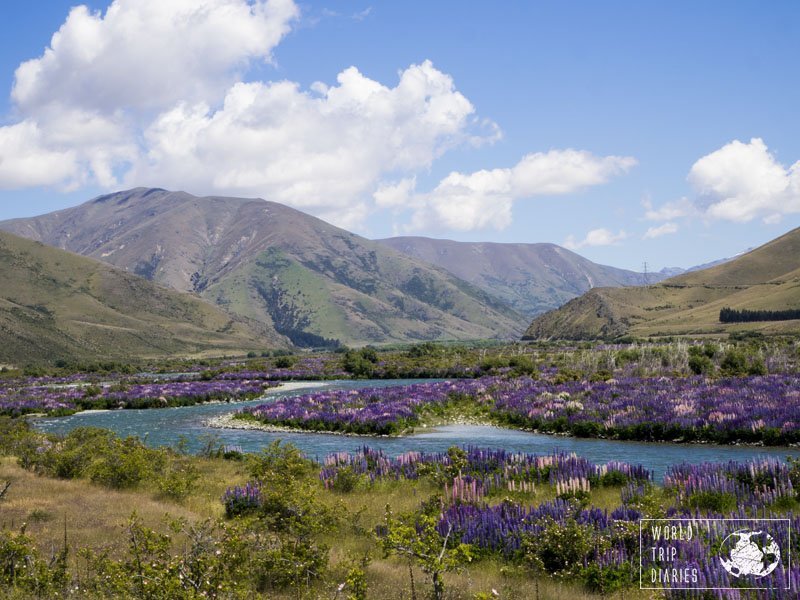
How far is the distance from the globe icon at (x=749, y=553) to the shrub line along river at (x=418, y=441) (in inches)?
360

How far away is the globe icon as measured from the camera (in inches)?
351

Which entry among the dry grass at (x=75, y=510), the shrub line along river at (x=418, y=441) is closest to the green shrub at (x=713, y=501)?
the shrub line along river at (x=418, y=441)

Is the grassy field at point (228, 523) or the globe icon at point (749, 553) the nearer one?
the globe icon at point (749, 553)

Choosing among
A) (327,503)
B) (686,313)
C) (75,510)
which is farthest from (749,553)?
(686,313)

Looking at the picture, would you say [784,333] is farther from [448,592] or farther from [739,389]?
[448,592]

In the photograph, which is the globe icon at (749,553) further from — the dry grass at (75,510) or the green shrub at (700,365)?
the green shrub at (700,365)

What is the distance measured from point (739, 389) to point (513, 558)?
27808mm

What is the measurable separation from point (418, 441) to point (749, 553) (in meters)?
22.3

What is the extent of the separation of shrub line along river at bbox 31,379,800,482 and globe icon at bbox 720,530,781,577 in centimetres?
914

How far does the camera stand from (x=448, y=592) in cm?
912

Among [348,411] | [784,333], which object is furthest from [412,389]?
[784,333]

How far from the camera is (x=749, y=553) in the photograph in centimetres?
954

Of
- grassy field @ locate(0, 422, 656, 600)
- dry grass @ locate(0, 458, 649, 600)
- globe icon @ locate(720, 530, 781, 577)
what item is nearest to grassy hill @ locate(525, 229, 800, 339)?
dry grass @ locate(0, 458, 649, 600)

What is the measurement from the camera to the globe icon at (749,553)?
8922mm
